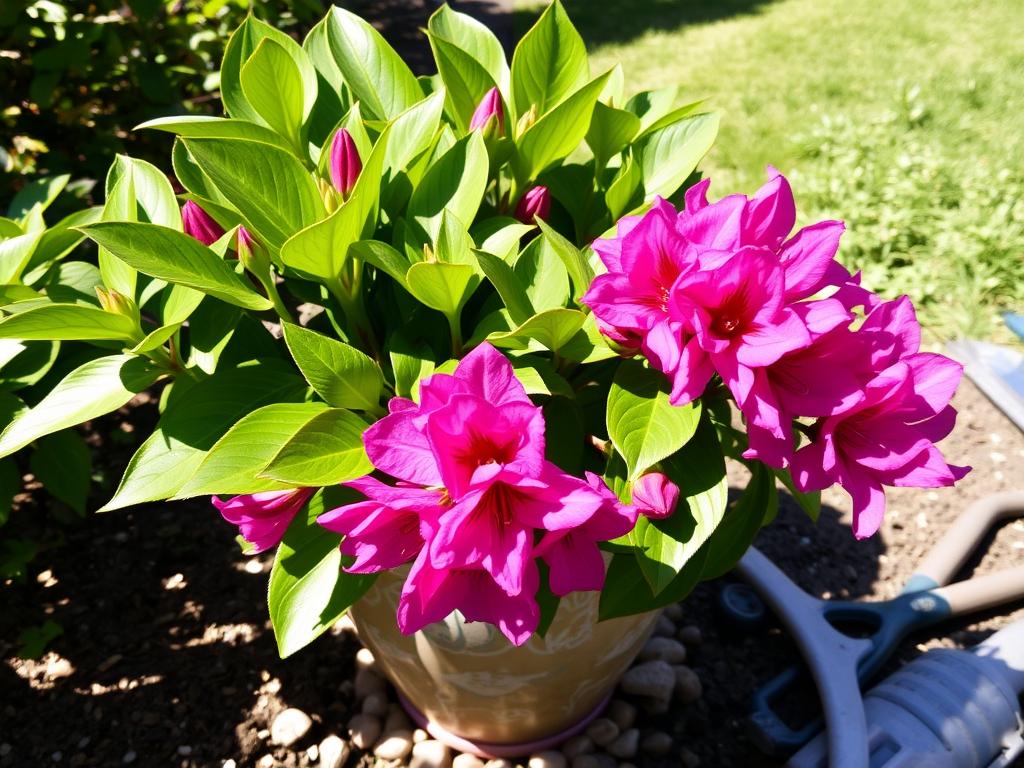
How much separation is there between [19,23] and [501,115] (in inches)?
56.2

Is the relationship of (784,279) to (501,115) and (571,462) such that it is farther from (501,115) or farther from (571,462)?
(501,115)

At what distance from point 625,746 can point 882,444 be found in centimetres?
106

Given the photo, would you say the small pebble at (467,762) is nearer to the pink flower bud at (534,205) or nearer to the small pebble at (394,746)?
the small pebble at (394,746)

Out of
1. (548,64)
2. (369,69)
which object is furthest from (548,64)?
(369,69)

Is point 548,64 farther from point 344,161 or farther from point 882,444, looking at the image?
point 882,444

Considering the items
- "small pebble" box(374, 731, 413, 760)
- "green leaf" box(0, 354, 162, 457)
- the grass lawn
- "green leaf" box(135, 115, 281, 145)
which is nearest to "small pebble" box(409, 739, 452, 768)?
"small pebble" box(374, 731, 413, 760)

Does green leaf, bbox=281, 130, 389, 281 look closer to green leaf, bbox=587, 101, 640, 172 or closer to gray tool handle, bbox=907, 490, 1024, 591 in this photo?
green leaf, bbox=587, 101, 640, 172

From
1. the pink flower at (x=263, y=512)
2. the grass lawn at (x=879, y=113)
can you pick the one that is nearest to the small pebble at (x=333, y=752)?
the pink flower at (x=263, y=512)

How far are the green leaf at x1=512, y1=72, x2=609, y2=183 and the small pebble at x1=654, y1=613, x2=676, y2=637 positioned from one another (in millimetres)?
1191

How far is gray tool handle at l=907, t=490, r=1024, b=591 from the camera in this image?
197 cm

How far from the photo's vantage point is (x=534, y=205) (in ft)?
3.82

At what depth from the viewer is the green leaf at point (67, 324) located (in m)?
0.90

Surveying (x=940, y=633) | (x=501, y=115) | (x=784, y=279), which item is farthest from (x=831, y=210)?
(x=784, y=279)

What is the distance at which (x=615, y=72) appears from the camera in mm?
1338
